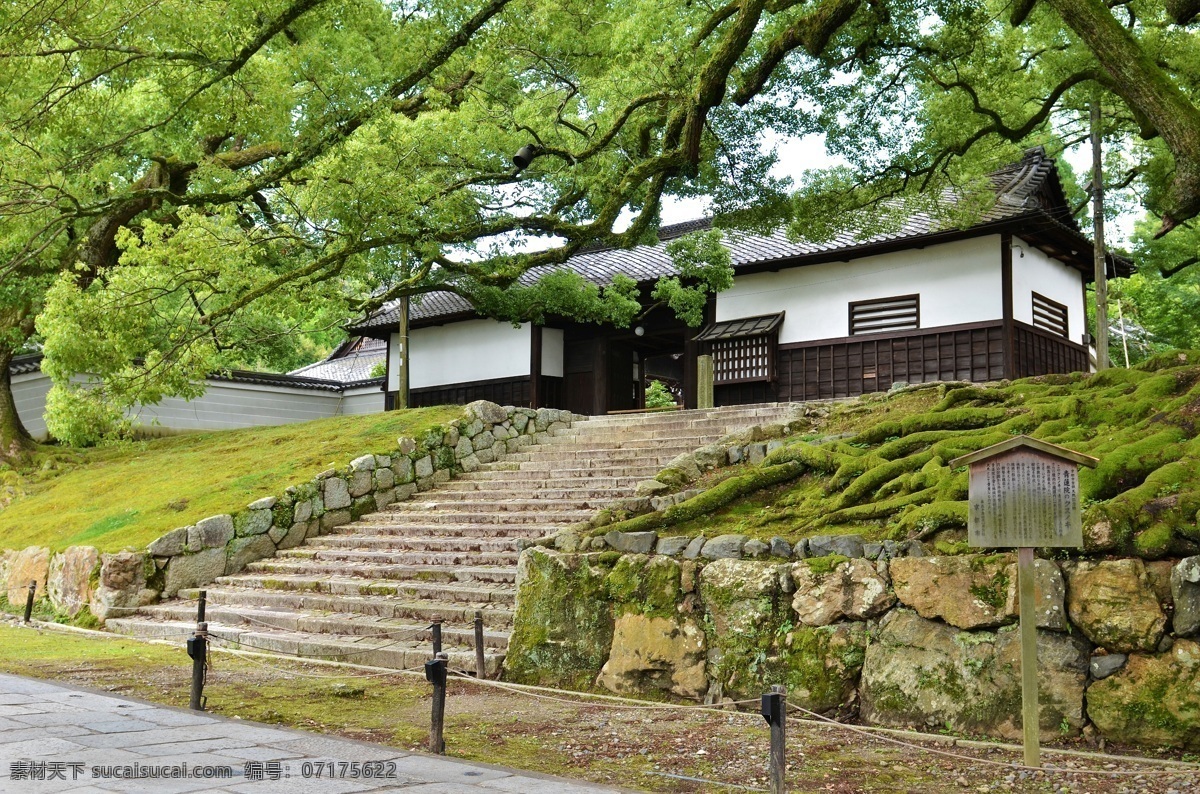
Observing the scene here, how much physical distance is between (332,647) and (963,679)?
602 cm

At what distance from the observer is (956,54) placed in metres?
11.0

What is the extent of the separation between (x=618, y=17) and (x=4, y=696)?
1255 centimetres

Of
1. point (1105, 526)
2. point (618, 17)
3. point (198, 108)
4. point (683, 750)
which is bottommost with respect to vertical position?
point (683, 750)

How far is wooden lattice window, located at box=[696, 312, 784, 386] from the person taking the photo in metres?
17.2

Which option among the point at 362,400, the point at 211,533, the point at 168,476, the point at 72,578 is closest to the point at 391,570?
the point at 211,533

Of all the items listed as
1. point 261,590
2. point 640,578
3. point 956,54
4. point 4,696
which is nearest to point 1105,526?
point 640,578

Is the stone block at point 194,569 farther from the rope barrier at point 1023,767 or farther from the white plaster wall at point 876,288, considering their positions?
the white plaster wall at point 876,288

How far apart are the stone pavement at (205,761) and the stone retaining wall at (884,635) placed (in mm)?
2392

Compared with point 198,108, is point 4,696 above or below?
below

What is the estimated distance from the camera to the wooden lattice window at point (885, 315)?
15945mm

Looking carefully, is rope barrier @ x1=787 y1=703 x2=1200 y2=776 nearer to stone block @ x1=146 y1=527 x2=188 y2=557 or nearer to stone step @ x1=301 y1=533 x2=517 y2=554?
stone step @ x1=301 y1=533 x2=517 y2=554

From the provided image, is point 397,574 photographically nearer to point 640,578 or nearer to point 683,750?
point 640,578

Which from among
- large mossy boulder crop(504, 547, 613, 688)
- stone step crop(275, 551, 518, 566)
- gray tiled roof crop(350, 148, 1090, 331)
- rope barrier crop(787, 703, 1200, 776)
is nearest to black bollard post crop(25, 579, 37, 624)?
stone step crop(275, 551, 518, 566)

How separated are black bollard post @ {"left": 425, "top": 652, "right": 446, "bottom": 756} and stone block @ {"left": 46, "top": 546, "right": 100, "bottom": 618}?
8194mm
